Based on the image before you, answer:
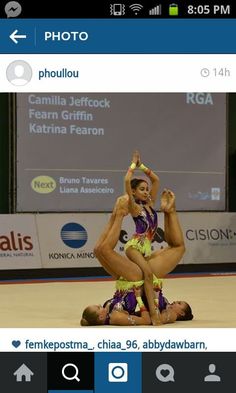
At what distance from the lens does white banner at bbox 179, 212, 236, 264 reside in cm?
1506

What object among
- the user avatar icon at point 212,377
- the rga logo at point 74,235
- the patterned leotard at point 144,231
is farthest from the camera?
the rga logo at point 74,235

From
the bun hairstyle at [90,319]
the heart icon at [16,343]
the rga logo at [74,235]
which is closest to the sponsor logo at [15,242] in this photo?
the rga logo at [74,235]

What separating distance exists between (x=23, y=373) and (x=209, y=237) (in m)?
13.5

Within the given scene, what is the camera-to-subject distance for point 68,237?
13.9 metres

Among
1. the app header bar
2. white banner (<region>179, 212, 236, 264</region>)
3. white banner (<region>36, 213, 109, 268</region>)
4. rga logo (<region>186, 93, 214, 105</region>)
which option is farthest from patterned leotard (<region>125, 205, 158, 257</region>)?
rga logo (<region>186, 93, 214, 105</region>)

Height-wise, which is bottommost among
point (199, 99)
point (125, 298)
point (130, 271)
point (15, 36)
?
point (125, 298)

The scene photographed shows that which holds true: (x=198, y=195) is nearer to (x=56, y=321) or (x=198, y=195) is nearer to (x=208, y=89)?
(x=56, y=321)

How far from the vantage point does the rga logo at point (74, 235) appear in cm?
1388

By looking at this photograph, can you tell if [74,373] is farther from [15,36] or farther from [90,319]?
[90,319]

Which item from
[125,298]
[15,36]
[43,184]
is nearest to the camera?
[15,36]

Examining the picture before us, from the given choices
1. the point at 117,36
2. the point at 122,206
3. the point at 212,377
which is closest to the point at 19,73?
the point at 117,36
